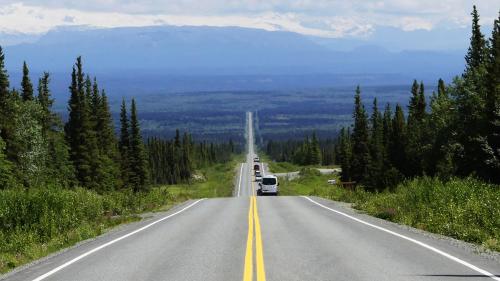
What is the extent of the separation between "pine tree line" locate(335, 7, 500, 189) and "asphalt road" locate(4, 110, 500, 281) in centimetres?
1633

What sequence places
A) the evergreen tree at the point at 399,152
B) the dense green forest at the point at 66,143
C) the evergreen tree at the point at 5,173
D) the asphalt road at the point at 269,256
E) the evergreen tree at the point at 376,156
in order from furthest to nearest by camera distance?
the evergreen tree at the point at 399,152 < the evergreen tree at the point at 376,156 < the dense green forest at the point at 66,143 < the evergreen tree at the point at 5,173 < the asphalt road at the point at 269,256

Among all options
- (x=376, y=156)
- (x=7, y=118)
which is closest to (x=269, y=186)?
(x=7, y=118)

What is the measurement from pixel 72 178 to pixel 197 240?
57101 millimetres

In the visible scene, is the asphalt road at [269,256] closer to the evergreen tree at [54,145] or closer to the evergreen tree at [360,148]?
the evergreen tree at [54,145]

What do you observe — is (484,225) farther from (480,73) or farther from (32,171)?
(32,171)

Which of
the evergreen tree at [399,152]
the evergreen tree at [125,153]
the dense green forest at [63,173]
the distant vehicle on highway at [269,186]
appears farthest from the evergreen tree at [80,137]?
the evergreen tree at [399,152]

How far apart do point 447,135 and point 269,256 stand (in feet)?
173

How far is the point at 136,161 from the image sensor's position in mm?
84938

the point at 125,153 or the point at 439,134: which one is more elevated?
the point at 439,134

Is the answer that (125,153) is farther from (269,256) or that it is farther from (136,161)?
(269,256)

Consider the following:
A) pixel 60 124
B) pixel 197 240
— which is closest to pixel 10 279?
pixel 197 240

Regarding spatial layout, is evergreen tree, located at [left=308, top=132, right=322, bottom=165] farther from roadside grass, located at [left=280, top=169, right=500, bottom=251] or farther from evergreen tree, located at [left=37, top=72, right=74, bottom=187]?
roadside grass, located at [left=280, top=169, right=500, bottom=251]

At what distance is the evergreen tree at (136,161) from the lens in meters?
84.8

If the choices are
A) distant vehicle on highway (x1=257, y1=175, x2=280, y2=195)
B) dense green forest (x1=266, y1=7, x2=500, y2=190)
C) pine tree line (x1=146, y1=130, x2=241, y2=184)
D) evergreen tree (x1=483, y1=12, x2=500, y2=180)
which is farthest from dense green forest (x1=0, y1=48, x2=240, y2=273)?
pine tree line (x1=146, y1=130, x2=241, y2=184)
